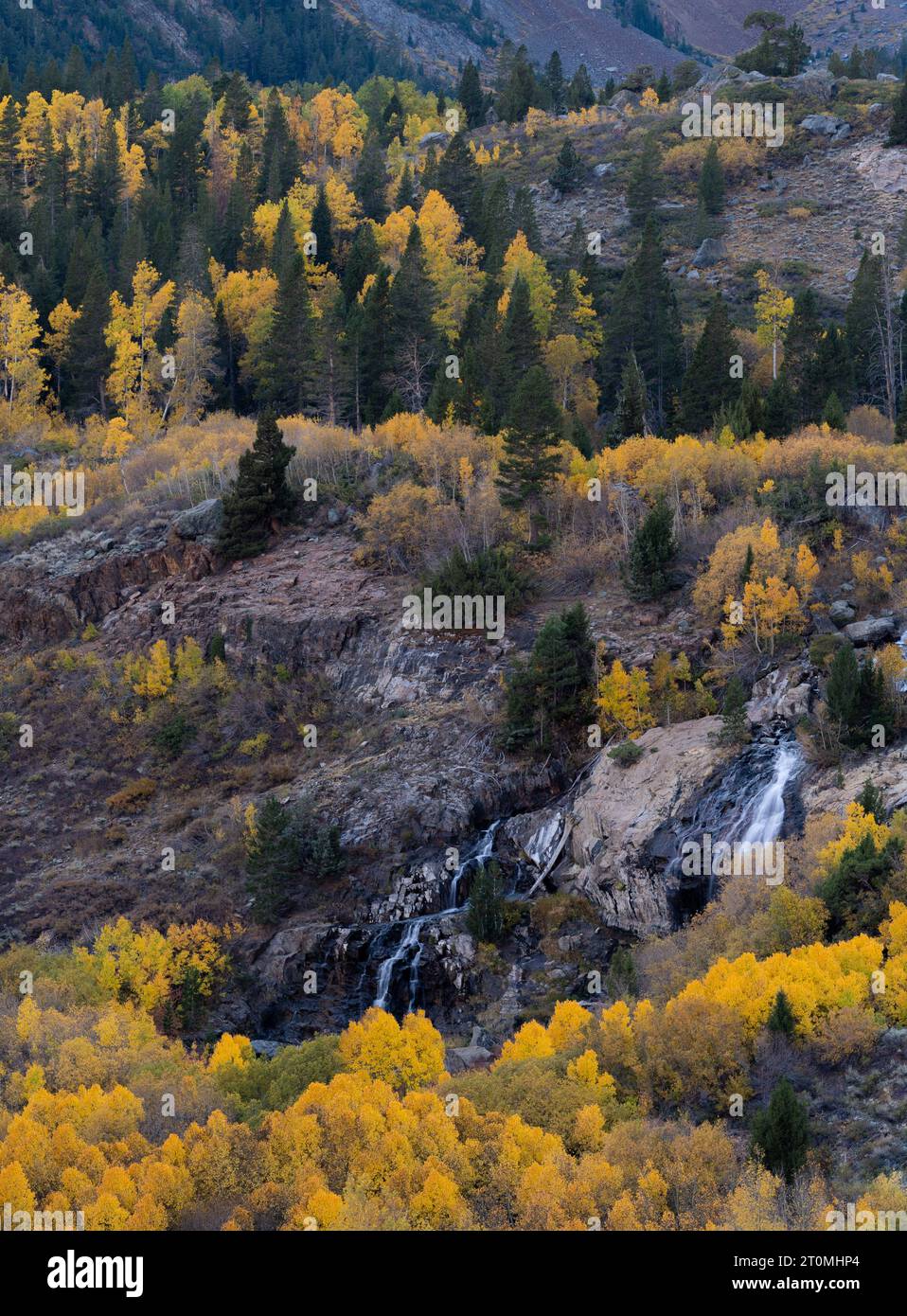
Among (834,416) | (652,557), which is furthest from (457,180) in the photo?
(652,557)

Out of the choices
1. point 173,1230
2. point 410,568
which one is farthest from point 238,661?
point 173,1230

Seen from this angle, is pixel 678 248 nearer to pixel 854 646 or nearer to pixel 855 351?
pixel 855 351

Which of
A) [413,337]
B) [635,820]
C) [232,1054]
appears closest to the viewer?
[232,1054]

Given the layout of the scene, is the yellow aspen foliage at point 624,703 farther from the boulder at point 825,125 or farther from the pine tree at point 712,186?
the boulder at point 825,125

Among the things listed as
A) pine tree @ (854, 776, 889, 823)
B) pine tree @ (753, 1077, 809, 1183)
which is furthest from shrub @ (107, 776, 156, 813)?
pine tree @ (753, 1077, 809, 1183)

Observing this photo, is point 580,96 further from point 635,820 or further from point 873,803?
point 873,803

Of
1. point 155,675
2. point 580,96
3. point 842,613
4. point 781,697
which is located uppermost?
point 580,96

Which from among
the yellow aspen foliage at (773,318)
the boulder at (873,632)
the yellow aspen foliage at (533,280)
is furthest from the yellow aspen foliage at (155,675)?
the yellow aspen foliage at (773,318)

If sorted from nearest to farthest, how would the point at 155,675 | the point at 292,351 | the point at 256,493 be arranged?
1. the point at 155,675
2. the point at 256,493
3. the point at 292,351
